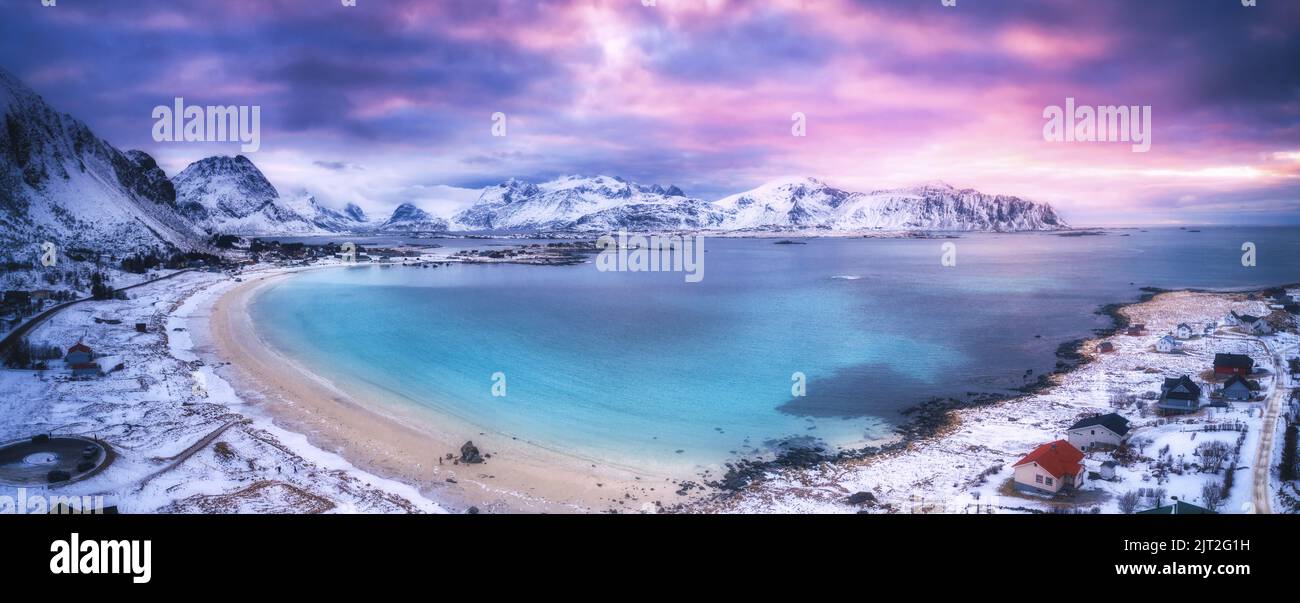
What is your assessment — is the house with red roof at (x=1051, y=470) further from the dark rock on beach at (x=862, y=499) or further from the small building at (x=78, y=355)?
the small building at (x=78, y=355)

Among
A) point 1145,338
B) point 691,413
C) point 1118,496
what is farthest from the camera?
point 1145,338

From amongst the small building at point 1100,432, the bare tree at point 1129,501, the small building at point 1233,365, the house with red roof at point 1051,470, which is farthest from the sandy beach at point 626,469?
the small building at point 1233,365

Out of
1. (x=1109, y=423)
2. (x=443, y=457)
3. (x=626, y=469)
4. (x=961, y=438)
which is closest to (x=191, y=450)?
(x=443, y=457)

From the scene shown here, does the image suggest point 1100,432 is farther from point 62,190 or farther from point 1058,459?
point 62,190

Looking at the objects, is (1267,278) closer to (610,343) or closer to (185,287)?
(610,343)

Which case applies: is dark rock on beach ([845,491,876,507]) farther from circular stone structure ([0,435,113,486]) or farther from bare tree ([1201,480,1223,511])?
circular stone structure ([0,435,113,486])

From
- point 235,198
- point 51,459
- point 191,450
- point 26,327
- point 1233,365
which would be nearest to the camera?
point 51,459
